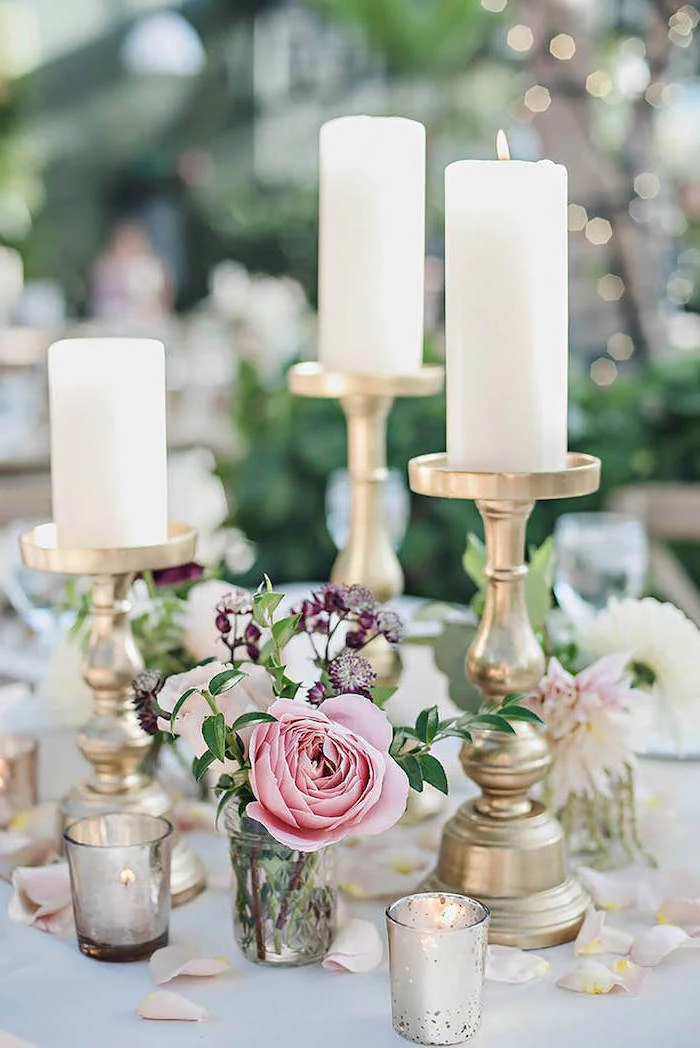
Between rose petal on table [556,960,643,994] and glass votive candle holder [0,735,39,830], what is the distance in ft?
1.50

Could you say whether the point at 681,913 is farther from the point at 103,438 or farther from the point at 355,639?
the point at 103,438

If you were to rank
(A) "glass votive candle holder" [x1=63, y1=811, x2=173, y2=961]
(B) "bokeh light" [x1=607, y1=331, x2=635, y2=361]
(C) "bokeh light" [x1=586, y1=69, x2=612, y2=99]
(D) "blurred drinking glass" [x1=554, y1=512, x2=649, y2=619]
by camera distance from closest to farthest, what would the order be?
(A) "glass votive candle holder" [x1=63, y1=811, x2=173, y2=961] < (D) "blurred drinking glass" [x1=554, y1=512, x2=649, y2=619] < (C) "bokeh light" [x1=586, y1=69, x2=612, y2=99] < (B) "bokeh light" [x1=607, y1=331, x2=635, y2=361]

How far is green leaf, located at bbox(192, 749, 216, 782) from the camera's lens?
2.41 feet

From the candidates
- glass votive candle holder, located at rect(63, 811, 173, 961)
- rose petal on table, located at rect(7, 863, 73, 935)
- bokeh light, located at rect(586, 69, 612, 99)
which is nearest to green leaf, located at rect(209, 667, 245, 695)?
glass votive candle holder, located at rect(63, 811, 173, 961)

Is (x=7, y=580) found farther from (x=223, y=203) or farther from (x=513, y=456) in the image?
(x=223, y=203)

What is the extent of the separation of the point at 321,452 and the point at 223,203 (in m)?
6.49

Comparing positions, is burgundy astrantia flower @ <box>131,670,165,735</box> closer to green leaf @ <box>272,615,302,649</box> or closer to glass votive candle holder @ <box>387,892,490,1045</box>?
green leaf @ <box>272,615,302,649</box>

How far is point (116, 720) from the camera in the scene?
934mm

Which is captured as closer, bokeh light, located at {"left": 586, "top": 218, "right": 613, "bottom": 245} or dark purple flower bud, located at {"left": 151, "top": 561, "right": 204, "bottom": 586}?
dark purple flower bud, located at {"left": 151, "top": 561, "right": 204, "bottom": 586}

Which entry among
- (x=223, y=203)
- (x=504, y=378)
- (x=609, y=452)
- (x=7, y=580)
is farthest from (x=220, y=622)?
(x=223, y=203)

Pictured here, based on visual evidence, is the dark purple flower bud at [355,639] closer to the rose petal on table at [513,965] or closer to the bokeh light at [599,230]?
the rose petal on table at [513,965]

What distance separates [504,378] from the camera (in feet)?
2.72

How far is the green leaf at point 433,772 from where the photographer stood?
0.76m

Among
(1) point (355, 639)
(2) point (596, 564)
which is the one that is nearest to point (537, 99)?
(2) point (596, 564)
